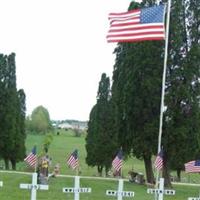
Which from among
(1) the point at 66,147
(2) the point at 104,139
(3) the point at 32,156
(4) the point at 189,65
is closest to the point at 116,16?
(3) the point at 32,156

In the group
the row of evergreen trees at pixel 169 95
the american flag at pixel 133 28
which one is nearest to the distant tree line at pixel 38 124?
the row of evergreen trees at pixel 169 95

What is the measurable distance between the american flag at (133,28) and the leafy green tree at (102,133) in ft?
94.4

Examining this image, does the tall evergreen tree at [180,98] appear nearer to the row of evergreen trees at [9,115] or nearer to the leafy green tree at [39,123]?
the row of evergreen trees at [9,115]

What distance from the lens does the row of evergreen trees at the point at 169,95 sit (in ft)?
114

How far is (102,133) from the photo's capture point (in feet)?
178

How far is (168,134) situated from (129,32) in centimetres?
1194

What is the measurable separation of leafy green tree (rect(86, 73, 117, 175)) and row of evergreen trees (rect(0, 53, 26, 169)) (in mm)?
6150

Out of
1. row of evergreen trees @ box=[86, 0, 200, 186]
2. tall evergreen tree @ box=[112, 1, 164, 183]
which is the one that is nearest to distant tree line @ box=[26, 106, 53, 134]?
tall evergreen tree @ box=[112, 1, 164, 183]

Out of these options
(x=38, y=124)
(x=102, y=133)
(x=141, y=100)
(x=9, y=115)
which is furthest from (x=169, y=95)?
(x=38, y=124)

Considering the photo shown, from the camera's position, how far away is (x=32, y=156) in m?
19.8

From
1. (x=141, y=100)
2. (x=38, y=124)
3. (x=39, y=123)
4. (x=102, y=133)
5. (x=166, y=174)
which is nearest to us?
(x=166, y=174)

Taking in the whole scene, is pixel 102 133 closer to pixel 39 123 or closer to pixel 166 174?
pixel 166 174

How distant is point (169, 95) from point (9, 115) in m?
21.8

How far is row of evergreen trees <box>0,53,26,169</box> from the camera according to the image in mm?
53250
